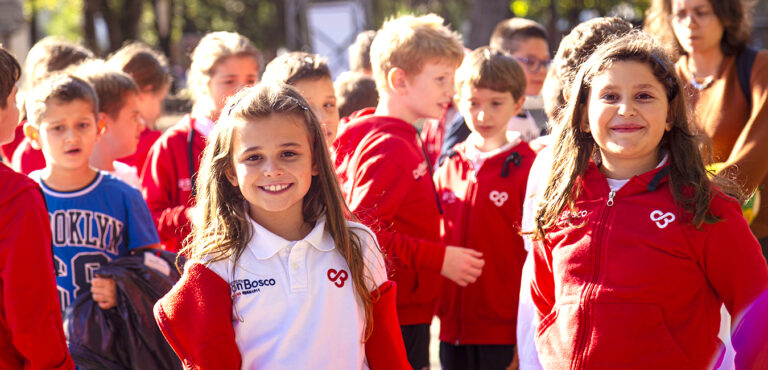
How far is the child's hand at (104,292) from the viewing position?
3.35 m

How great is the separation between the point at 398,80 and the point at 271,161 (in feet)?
4.94

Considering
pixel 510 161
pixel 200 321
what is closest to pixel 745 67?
pixel 510 161

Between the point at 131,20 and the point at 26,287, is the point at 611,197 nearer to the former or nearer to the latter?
the point at 26,287

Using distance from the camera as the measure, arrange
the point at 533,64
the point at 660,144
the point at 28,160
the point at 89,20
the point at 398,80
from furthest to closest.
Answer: the point at 89,20 → the point at 533,64 → the point at 28,160 → the point at 398,80 → the point at 660,144

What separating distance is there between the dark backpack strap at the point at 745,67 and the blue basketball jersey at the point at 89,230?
116 inches

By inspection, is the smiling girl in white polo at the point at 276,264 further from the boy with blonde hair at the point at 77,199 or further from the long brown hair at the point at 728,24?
the long brown hair at the point at 728,24

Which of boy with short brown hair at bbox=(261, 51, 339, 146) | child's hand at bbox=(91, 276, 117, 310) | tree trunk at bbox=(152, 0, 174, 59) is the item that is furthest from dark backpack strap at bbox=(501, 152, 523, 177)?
tree trunk at bbox=(152, 0, 174, 59)

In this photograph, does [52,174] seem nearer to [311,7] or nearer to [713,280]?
[713,280]

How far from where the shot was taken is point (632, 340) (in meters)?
2.53

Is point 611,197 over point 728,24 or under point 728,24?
under

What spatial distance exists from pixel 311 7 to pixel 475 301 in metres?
17.8

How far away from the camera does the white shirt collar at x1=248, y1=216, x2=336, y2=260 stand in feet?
8.47

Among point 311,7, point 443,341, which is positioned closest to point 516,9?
point 311,7

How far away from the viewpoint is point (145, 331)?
3350 mm
